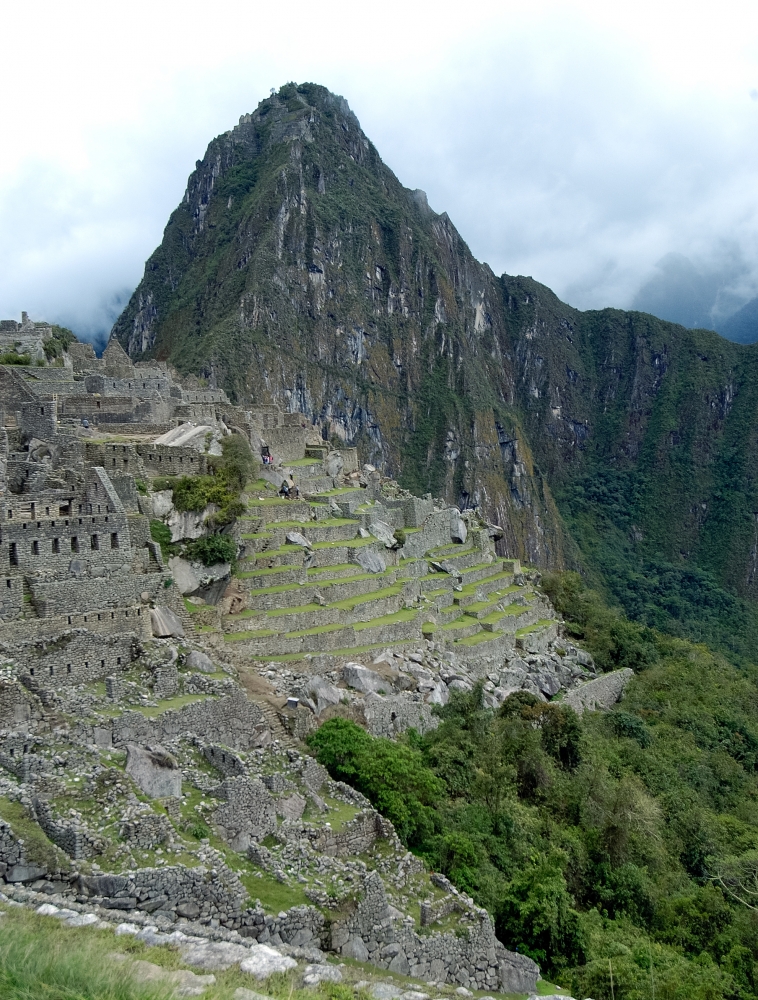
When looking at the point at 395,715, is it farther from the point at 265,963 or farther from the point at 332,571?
the point at 265,963

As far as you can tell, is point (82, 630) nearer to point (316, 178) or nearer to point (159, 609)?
point (159, 609)

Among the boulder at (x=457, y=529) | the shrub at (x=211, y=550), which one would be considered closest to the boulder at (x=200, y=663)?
the shrub at (x=211, y=550)

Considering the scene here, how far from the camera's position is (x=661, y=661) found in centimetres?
4200

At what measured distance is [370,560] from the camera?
28.3 metres

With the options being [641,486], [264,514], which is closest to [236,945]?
[264,514]

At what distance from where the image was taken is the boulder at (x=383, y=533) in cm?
3073

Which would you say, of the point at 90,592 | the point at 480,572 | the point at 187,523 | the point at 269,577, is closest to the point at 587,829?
the point at 269,577

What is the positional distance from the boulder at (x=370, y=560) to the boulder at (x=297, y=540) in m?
2.56

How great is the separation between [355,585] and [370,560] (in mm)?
2233

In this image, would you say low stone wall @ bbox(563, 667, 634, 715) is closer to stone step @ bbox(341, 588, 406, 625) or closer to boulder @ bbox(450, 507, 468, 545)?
stone step @ bbox(341, 588, 406, 625)

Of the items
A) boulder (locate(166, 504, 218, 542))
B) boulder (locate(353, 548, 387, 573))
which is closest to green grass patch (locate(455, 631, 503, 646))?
boulder (locate(353, 548, 387, 573))

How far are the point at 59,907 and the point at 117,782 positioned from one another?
2.38 metres

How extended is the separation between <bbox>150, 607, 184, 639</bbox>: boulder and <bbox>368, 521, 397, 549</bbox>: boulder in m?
14.7

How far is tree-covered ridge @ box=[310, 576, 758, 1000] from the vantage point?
1434 centimetres
